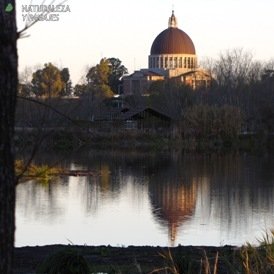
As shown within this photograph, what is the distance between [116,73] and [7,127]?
90658 mm

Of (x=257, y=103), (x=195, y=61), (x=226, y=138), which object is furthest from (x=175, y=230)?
(x=195, y=61)

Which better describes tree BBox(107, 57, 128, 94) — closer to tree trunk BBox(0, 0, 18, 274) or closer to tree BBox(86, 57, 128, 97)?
tree BBox(86, 57, 128, 97)

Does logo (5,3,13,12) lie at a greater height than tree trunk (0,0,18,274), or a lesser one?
greater

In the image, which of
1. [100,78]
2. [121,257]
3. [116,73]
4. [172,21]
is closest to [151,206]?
[121,257]

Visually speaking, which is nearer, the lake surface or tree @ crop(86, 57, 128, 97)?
the lake surface

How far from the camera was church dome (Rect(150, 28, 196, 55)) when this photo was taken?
95.3 metres

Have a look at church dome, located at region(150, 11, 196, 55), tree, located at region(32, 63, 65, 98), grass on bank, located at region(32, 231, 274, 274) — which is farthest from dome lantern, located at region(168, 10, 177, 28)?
grass on bank, located at region(32, 231, 274, 274)

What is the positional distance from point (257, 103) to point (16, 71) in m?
52.3

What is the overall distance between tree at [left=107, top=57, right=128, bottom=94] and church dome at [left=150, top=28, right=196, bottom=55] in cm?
559

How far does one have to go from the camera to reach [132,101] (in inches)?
2530

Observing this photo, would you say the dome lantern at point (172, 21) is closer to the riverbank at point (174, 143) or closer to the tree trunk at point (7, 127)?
the riverbank at point (174, 143)

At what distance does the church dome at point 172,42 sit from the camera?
95312 millimetres

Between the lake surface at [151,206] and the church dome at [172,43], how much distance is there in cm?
6621

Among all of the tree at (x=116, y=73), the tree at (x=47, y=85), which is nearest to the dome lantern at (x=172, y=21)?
the tree at (x=116, y=73)
